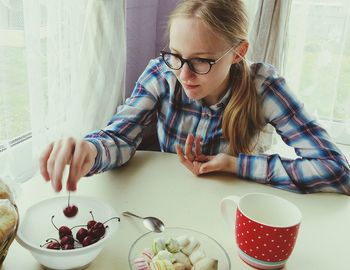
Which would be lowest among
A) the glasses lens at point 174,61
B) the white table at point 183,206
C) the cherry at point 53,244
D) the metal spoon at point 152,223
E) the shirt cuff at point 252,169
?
the white table at point 183,206

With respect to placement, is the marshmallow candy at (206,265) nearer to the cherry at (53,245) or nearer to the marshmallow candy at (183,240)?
the marshmallow candy at (183,240)

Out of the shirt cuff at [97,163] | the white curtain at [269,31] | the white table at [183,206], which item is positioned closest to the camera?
the white table at [183,206]

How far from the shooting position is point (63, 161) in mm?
773

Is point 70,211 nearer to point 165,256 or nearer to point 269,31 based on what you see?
point 165,256

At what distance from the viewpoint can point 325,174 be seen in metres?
1.04

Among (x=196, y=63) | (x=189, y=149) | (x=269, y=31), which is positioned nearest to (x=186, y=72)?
(x=196, y=63)

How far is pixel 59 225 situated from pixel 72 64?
640mm

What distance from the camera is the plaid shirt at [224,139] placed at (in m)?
1.04

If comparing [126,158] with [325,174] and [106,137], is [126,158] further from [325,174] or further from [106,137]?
[325,174]

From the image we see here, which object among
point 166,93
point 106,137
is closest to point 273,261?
point 106,137

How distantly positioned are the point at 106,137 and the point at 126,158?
0.09 metres

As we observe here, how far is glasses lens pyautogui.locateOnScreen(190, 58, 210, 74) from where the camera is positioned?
105cm

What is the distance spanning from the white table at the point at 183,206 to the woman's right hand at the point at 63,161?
0.36 ft

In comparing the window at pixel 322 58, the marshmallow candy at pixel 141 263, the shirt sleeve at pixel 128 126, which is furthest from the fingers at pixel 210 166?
the window at pixel 322 58
